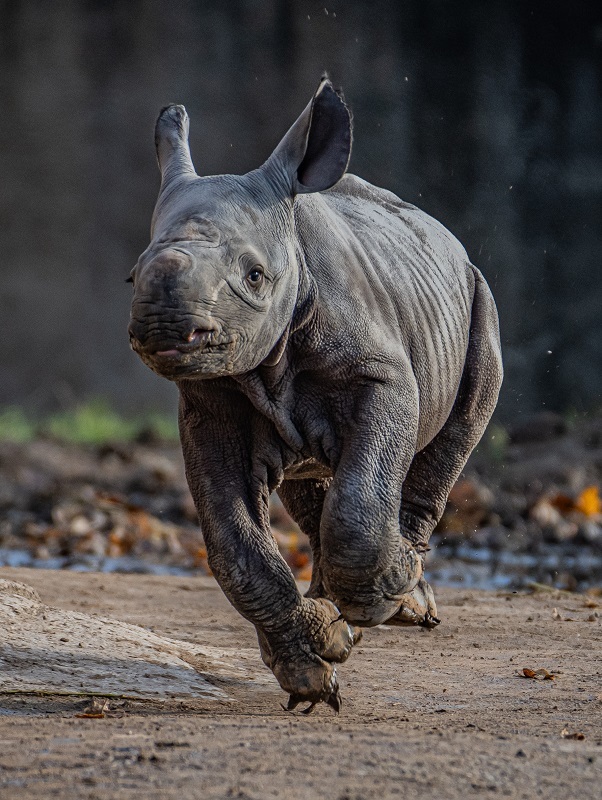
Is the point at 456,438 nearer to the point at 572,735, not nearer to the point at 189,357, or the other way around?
the point at 572,735

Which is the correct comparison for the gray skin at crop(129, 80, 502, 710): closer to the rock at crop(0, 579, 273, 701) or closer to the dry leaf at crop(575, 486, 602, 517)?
the rock at crop(0, 579, 273, 701)

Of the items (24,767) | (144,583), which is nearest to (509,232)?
(144,583)

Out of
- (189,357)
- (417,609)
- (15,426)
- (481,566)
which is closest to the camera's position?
(189,357)

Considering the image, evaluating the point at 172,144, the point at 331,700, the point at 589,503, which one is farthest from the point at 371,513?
the point at 589,503

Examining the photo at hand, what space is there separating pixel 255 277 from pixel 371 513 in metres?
0.86

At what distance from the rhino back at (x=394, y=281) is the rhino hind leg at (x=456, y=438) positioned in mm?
108

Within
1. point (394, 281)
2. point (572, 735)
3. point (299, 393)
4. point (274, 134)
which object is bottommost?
point (274, 134)

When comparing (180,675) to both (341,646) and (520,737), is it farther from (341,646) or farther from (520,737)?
(520,737)

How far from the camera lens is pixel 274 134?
43.7ft

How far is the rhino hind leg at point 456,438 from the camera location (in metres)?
5.45

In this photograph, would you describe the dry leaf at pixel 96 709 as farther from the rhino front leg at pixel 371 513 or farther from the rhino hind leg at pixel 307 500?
the rhino hind leg at pixel 307 500

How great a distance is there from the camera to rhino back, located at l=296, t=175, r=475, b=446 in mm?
4344

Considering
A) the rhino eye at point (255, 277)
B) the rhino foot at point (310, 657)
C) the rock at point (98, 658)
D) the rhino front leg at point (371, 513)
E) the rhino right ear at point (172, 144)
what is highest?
the rhino right ear at point (172, 144)

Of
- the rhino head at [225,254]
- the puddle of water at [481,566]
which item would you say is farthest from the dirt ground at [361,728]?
the puddle of water at [481,566]
